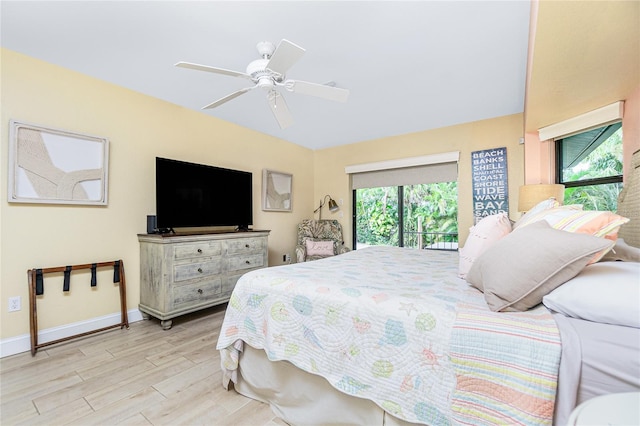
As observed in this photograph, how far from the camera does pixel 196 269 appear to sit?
2.88 metres

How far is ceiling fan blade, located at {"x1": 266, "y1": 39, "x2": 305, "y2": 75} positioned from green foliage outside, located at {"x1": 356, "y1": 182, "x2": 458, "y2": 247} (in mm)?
3226

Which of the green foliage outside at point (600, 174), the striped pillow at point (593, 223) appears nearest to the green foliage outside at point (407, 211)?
the green foliage outside at point (600, 174)

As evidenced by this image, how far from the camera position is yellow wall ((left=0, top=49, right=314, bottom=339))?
2240 mm

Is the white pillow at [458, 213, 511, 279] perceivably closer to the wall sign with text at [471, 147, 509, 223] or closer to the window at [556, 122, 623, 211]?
the window at [556, 122, 623, 211]

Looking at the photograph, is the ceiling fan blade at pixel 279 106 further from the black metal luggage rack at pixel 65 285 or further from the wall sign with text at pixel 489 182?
the wall sign with text at pixel 489 182

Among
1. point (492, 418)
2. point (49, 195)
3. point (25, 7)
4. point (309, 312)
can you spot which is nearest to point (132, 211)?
point (49, 195)

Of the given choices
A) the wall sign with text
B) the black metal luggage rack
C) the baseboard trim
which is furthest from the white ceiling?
the baseboard trim

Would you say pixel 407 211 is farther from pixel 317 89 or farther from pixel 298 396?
pixel 298 396

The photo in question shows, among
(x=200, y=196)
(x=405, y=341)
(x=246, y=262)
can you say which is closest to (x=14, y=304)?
(x=200, y=196)

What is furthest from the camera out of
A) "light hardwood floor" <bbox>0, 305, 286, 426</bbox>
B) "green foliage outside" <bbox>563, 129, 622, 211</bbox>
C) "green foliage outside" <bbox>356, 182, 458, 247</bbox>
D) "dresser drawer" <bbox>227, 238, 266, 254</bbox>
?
"green foliage outside" <bbox>356, 182, 458, 247</bbox>

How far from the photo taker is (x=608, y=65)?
1769 millimetres

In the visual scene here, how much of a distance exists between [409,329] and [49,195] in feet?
9.80

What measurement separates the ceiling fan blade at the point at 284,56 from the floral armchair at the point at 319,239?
9.50 feet

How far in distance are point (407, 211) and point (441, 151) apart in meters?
1.09
